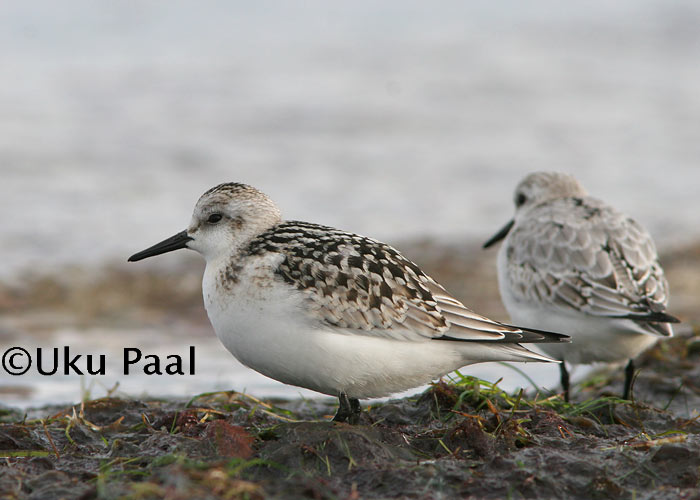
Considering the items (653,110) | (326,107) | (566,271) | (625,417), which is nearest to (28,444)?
(625,417)

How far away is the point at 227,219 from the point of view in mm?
4621

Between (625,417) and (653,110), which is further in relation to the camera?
(653,110)

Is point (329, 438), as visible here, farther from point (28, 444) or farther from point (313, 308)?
point (28, 444)

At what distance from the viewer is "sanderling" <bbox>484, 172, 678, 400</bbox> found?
5773 mm

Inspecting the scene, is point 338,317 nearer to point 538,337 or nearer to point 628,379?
point 538,337

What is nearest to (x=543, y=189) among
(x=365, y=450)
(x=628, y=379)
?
(x=628, y=379)

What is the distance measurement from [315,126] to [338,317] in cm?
1096

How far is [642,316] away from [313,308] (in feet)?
8.03

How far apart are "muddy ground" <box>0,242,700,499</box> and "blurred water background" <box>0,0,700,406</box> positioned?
67.7 inches

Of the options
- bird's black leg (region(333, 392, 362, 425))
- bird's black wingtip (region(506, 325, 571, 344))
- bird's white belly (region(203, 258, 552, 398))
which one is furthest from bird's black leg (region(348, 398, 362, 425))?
bird's black wingtip (region(506, 325, 571, 344))

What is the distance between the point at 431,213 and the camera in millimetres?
11758

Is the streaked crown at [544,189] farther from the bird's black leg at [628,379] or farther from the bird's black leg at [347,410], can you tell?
the bird's black leg at [347,410]

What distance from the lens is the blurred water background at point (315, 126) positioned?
10.3 metres

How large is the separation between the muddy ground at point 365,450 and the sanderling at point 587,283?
512 millimetres
